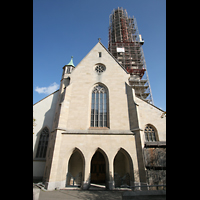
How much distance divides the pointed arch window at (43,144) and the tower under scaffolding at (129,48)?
60.7ft

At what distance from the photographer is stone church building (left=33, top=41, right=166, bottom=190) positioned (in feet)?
34.4

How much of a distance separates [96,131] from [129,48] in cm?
2900

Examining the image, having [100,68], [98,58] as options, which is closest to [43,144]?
[100,68]

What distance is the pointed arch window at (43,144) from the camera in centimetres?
1355

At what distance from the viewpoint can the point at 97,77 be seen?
49.0 ft

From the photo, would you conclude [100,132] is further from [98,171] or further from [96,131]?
[98,171]

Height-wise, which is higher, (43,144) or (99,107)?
(99,107)

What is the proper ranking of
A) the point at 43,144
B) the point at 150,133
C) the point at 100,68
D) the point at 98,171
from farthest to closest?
the point at 100,68 → the point at 43,144 → the point at 150,133 → the point at 98,171

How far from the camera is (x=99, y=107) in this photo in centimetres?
1356

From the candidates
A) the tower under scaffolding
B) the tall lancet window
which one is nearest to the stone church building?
the tall lancet window

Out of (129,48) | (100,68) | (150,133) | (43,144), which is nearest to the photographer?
(150,133)
